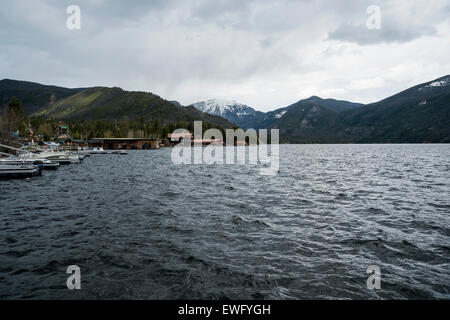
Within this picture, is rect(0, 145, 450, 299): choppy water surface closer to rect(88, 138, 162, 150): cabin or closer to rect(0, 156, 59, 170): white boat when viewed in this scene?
rect(0, 156, 59, 170): white boat

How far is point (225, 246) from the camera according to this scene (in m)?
12.5

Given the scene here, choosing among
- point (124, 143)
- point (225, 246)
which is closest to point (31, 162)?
point (225, 246)

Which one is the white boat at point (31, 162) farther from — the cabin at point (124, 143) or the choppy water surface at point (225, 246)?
the cabin at point (124, 143)

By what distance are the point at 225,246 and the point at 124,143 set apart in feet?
584

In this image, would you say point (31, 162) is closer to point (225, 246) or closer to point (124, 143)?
point (225, 246)

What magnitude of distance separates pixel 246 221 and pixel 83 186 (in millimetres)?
22840

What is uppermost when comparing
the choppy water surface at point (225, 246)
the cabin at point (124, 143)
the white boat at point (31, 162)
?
the cabin at point (124, 143)

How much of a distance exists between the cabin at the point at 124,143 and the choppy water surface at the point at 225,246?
15896cm

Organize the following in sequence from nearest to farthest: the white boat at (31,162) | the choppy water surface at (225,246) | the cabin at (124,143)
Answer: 1. the choppy water surface at (225,246)
2. the white boat at (31,162)
3. the cabin at (124,143)

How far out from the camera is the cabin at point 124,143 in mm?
172250

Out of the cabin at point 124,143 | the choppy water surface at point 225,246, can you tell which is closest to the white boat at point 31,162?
the choppy water surface at point 225,246

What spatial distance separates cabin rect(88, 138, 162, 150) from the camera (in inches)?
6781

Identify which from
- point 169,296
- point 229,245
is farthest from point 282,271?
point 169,296

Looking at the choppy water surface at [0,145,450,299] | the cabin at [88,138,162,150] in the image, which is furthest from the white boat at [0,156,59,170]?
the cabin at [88,138,162,150]
